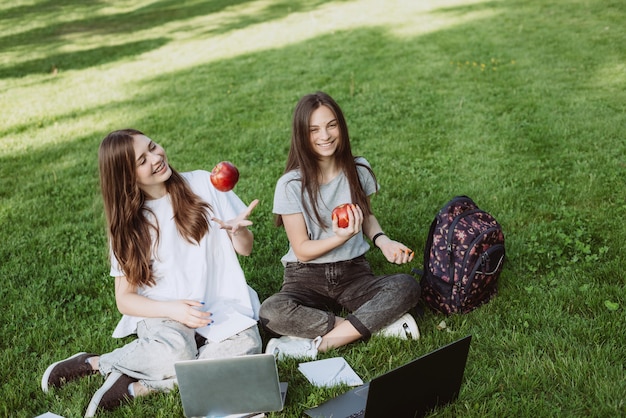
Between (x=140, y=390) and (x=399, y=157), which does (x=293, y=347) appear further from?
(x=399, y=157)

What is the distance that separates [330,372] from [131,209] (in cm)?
136

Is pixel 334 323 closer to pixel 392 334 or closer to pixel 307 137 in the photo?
pixel 392 334

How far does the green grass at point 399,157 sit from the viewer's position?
9.79 feet

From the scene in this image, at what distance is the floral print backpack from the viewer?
329 cm

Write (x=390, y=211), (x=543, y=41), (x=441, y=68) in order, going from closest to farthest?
(x=390, y=211)
(x=441, y=68)
(x=543, y=41)

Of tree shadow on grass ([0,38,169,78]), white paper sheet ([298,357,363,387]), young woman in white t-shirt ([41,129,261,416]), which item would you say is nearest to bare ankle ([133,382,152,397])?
young woman in white t-shirt ([41,129,261,416])

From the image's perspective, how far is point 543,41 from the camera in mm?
9734

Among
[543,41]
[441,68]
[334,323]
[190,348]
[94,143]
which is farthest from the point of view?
[543,41]

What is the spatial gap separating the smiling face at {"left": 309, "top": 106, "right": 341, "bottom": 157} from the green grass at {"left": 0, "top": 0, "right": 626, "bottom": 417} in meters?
1.10

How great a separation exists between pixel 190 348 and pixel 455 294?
4.95 feet

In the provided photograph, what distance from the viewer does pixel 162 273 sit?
3223 mm

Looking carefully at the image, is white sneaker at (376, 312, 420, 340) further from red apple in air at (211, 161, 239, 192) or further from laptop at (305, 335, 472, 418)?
red apple in air at (211, 161, 239, 192)

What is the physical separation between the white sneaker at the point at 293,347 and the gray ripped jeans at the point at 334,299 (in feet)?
0.12

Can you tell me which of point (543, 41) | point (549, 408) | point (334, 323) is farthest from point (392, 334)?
point (543, 41)
